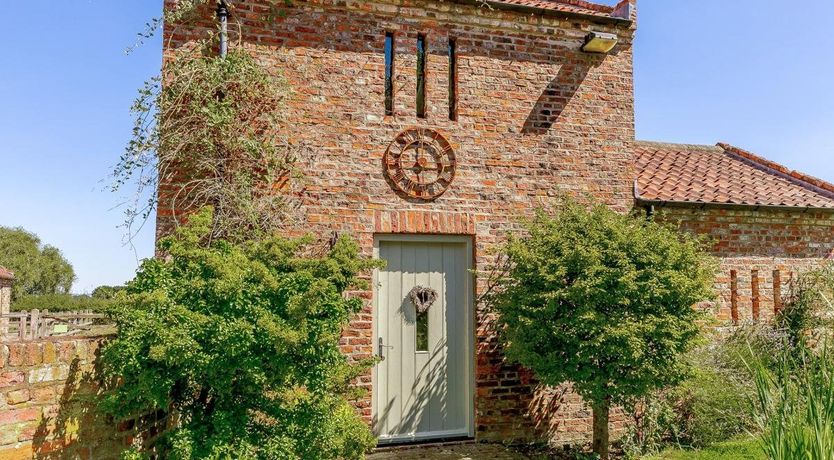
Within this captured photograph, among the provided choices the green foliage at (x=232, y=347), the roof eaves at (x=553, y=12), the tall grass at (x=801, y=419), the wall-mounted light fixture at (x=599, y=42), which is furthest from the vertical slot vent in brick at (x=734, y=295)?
the green foliage at (x=232, y=347)

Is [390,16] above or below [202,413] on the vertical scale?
above

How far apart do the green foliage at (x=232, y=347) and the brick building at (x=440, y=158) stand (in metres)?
2.00

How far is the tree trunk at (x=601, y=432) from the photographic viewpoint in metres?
6.11

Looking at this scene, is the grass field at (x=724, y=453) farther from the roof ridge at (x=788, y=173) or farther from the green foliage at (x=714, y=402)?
the roof ridge at (x=788, y=173)

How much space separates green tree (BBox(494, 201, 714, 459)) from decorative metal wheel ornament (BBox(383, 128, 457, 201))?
1.28m

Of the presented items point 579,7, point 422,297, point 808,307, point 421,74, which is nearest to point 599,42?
point 579,7

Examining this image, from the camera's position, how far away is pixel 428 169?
22.0 ft

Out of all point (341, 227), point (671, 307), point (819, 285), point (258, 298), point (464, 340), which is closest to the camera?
point (258, 298)

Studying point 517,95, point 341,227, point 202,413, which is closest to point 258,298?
point 202,413

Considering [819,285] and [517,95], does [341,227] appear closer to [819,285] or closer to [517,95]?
[517,95]

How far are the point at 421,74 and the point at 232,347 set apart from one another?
14.6 feet

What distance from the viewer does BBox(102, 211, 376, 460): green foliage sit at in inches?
146

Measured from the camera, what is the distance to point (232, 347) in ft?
12.1

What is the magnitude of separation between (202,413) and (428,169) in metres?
3.80
